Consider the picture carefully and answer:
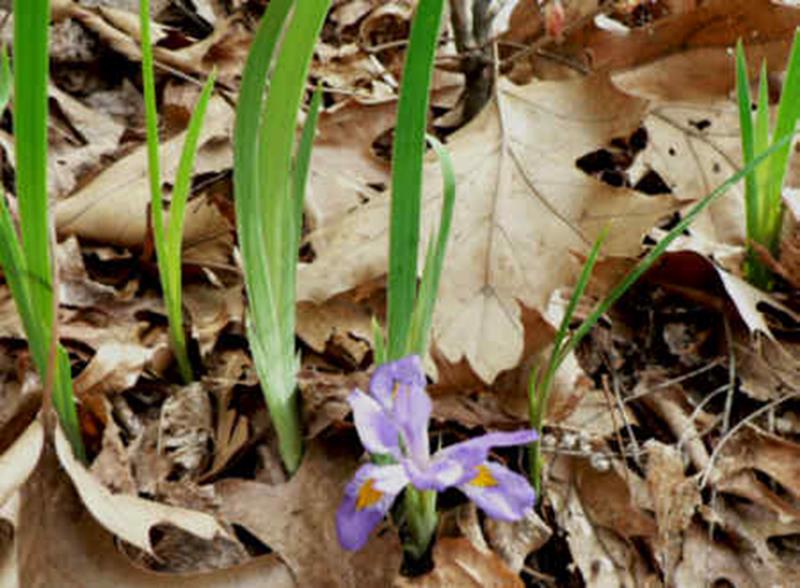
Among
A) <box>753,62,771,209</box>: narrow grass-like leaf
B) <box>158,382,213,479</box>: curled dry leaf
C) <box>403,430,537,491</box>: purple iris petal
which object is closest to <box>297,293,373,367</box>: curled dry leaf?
<box>158,382,213,479</box>: curled dry leaf

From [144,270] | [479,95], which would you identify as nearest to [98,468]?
[144,270]

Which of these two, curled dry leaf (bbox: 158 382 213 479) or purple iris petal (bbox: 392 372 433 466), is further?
curled dry leaf (bbox: 158 382 213 479)

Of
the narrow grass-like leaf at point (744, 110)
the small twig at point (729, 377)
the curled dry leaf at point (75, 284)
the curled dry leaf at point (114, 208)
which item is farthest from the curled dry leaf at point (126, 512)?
the narrow grass-like leaf at point (744, 110)

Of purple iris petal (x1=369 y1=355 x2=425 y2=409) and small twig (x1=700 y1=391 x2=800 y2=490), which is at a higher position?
purple iris petal (x1=369 y1=355 x2=425 y2=409)

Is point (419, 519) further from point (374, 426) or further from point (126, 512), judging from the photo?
point (126, 512)

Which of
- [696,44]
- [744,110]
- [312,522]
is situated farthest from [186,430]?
[696,44]

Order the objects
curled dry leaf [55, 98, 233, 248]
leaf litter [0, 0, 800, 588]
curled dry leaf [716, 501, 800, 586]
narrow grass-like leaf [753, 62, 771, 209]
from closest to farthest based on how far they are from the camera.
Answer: leaf litter [0, 0, 800, 588]
curled dry leaf [716, 501, 800, 586]
narrow grass-like leaf [753, 62, 771, 209]
curled dry leaf [55, 98, 233, 248]

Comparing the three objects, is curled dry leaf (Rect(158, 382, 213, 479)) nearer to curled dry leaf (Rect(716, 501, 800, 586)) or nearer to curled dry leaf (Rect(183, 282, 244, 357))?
curled dry leaf (Rect(183, 282, 244, 357))

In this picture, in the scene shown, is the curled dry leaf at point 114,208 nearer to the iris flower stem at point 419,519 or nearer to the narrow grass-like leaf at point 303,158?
the narrow grass-like leaf at point 303,158
